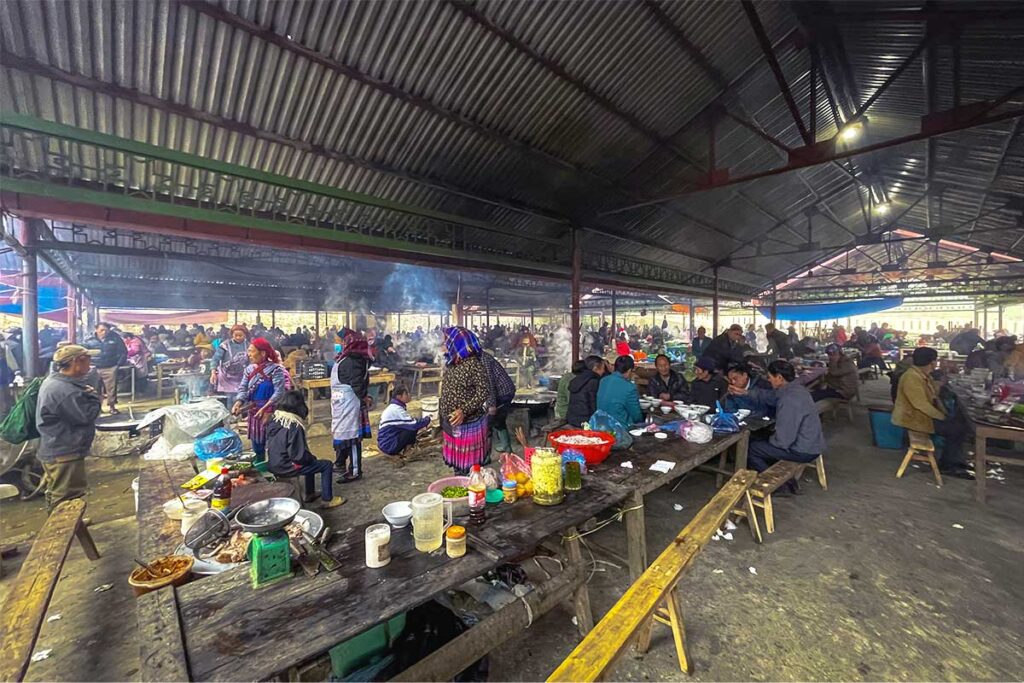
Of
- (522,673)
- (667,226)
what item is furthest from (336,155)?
(667,226)

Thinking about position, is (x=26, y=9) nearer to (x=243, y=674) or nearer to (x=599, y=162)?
(x=243, y=674)

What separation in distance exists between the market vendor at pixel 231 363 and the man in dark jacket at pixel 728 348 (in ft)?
30.2

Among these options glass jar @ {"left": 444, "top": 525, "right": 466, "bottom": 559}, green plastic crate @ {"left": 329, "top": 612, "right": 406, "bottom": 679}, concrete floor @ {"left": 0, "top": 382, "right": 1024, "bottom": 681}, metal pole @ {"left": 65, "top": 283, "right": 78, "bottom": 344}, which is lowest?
concrete floor @ {"left": 0, "top": 382, "right": 1024, "bottom": 681}

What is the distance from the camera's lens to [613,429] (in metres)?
3.79

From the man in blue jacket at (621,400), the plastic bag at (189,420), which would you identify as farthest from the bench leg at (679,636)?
the plastic bag at (189,420)

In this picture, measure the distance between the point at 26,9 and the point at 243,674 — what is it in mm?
4920

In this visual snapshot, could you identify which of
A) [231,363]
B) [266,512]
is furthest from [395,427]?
[231,363]

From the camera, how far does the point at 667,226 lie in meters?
10.1

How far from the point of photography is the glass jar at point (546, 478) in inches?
97.4

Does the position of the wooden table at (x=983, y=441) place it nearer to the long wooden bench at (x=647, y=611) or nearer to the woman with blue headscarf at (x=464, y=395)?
the long wooden bench at (x=647, y=611)

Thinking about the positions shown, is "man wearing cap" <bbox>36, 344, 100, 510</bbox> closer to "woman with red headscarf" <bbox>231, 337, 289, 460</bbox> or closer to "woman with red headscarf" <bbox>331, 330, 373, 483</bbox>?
"woman with red headscarf" <bbox>231, 337, 289, 460</bbox>

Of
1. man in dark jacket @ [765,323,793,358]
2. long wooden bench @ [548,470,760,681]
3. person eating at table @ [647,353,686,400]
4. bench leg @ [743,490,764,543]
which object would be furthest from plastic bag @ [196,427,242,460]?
man in dark jacket @ [765,323,793,358]

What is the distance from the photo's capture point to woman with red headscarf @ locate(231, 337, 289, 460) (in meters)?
4.21

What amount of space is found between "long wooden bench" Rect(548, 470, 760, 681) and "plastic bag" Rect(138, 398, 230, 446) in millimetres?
5478
